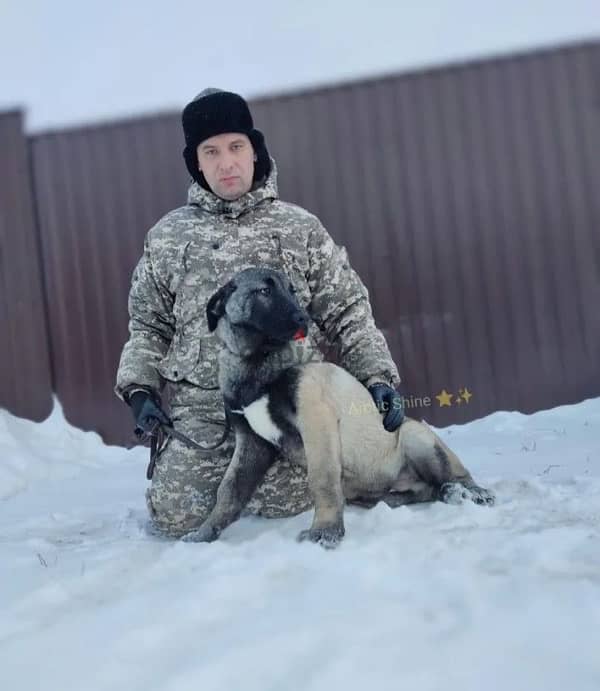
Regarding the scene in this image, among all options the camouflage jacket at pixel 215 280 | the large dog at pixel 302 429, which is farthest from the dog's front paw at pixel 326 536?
the camouflage jacket at pixel 215 280

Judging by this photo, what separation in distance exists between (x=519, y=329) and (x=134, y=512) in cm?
345

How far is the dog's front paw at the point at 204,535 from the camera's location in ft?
7.39

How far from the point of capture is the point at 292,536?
7.01 feet

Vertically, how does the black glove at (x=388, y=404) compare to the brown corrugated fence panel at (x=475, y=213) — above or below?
below

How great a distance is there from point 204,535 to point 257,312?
825 millimetres

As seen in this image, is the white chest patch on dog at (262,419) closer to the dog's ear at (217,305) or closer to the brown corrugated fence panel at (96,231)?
the dog's ear at (217,305)

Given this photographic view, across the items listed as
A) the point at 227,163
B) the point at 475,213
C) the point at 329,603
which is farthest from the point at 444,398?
the point at 329,603

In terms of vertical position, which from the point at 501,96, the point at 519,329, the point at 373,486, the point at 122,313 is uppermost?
the point at 501,96

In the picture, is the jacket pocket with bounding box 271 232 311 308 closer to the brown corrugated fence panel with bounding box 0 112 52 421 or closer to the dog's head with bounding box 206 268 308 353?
the dog's head with bounding box 206 268 308 353

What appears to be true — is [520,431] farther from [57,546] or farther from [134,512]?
[57,546]

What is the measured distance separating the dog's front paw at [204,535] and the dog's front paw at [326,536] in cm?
40

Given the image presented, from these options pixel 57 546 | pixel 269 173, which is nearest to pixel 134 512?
pixel 57 546

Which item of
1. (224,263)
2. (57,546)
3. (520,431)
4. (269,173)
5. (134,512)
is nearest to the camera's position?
(57,546)

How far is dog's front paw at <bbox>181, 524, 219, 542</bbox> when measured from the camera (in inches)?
88.7
